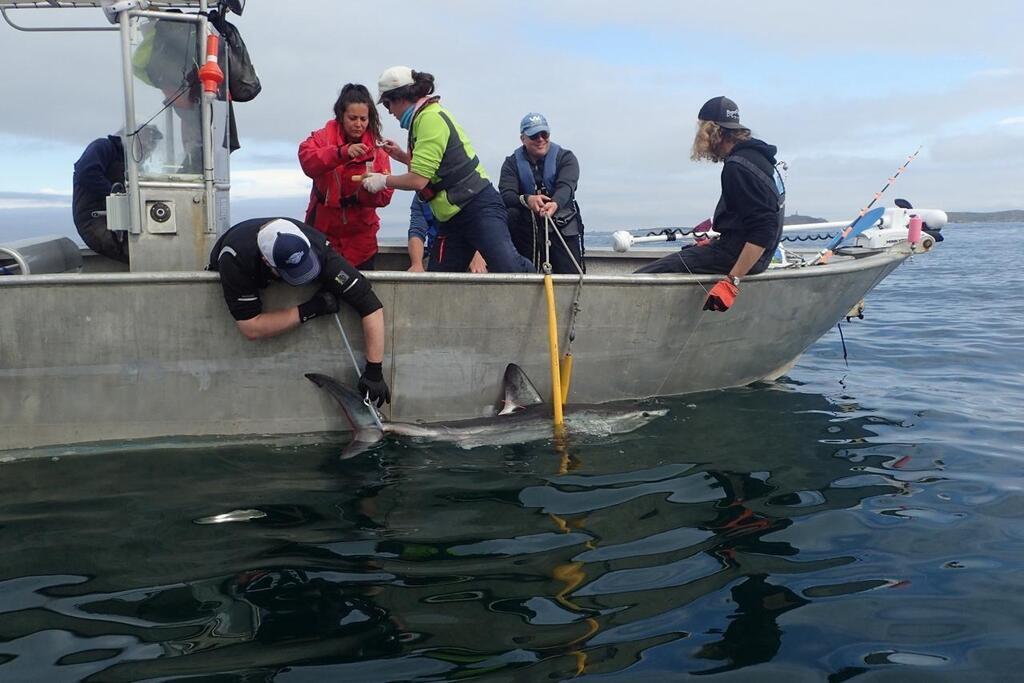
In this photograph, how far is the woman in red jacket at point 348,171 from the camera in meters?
5.84

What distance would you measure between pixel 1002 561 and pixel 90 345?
5.38 meters

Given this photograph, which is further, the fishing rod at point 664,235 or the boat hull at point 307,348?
the fishing rod at point 664,235

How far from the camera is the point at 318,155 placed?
5773mm

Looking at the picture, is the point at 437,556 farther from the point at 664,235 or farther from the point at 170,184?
the point at 664,235

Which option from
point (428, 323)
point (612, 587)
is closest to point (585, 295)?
point (428, 323)

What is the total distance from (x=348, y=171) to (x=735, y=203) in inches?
117

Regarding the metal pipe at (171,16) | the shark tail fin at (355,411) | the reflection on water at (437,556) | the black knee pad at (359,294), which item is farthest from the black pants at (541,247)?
the metal pipe at (171,16)

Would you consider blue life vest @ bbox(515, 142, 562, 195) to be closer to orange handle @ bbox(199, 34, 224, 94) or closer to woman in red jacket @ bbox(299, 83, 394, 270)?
woman in red jacket @ bbox(299, 83, 394, 270)

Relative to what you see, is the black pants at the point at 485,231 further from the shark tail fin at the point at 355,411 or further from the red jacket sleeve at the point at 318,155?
the shark tail fin at the point at 355,411

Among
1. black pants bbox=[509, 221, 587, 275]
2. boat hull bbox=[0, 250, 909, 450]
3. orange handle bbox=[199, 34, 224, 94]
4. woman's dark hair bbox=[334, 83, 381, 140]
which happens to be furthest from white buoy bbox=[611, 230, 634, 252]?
orange handle bbox=[199, 34, 224, 94]

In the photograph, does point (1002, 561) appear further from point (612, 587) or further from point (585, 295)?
point (585, 295)

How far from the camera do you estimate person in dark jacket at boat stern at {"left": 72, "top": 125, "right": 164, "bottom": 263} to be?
19.3 ft

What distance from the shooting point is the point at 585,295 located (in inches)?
230

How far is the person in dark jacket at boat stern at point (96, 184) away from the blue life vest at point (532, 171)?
328 centimetres
